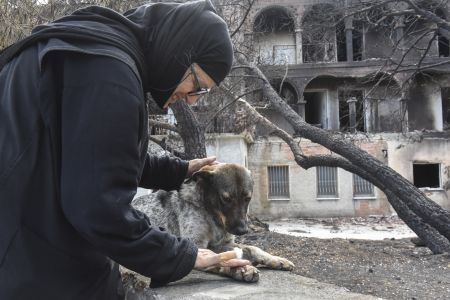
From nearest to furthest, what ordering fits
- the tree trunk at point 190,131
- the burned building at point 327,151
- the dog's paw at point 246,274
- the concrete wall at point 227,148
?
1. the dog's paw at point 246,274
2. the tree trunk at point 190,131
3. the concrete wall at point 227,148
4. the burned building at point 327,151

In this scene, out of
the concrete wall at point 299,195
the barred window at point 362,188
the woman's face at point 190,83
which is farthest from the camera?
the barred window at point 362,188

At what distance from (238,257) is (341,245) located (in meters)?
4.93

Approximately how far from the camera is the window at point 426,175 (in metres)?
23.5

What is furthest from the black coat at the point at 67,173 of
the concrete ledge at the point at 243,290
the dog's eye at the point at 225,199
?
the dog's eye at the point at 225,199

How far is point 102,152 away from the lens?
1390 mm

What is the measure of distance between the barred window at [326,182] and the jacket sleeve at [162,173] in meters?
20.0

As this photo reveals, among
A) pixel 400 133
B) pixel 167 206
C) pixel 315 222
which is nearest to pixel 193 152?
pixel 167 206

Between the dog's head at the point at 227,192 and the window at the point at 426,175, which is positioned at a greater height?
the dog's head at the point at 227,192

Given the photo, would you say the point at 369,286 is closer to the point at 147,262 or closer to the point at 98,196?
the point at 147,262

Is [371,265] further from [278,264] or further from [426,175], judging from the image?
[426,175]

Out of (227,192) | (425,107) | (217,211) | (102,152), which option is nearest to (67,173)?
(102,152)

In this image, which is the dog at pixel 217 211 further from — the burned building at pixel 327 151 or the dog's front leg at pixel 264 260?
the burned building at pixel 327 151

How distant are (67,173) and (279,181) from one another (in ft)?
69.8

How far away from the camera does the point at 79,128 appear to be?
1400 millimetres
